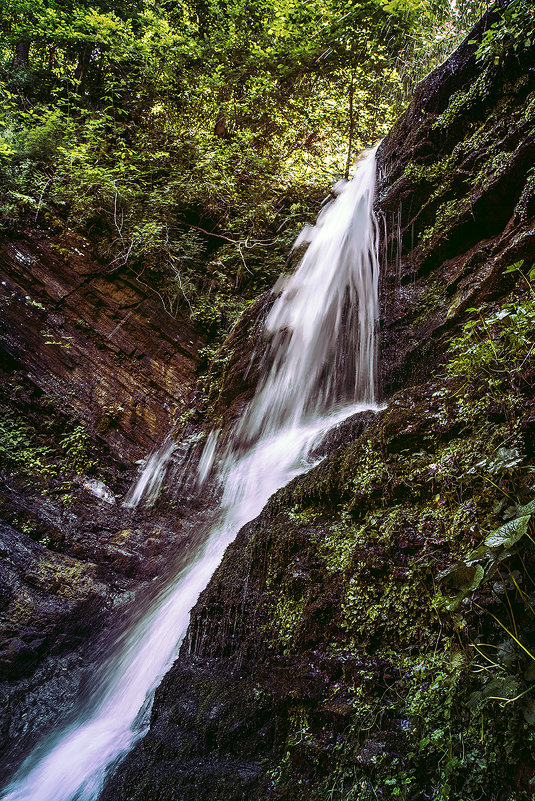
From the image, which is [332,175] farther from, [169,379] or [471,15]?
[169,379]

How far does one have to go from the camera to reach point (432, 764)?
6.11 feet

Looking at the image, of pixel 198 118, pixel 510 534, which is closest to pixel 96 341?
pixel 198 118

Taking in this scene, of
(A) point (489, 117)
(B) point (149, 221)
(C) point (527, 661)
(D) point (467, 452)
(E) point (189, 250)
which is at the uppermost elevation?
(B) point (149, 221)

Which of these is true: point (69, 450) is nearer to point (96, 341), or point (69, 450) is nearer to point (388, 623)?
point (96, 341)

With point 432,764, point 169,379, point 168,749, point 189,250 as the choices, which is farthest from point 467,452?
point 189,250

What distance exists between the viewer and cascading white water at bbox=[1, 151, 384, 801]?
343 cm

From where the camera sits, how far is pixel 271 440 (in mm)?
5828

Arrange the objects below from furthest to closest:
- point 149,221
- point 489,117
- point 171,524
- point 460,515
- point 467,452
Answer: point 149,221 < point 171,524 < point 489,117 < point 467,452 < point 460,515

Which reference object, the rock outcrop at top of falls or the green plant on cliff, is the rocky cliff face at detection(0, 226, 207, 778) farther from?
the rock outcrop at top of falls

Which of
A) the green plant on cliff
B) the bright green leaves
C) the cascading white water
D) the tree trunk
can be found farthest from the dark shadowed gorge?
the tree trunk

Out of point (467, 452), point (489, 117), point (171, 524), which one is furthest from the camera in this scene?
point (171, 524)

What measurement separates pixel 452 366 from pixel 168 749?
9.98ft

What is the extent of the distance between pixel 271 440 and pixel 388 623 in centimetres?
358

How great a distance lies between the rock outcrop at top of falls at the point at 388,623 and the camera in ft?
6.09
